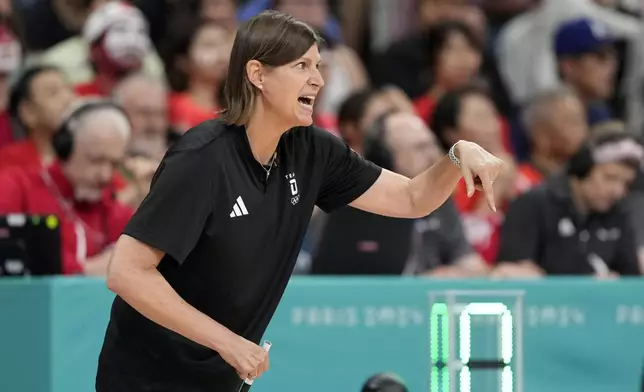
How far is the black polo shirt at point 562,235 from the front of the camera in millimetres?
7090

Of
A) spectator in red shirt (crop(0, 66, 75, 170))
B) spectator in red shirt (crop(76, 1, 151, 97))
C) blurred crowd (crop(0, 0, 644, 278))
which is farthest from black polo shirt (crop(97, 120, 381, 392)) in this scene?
spectator in red shirt (crop(76, 1, 151, 97))

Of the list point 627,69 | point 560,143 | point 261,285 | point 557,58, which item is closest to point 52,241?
point 261,285

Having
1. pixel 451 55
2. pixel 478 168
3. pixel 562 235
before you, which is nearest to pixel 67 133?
pixel 562 235

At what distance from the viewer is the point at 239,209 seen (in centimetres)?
380

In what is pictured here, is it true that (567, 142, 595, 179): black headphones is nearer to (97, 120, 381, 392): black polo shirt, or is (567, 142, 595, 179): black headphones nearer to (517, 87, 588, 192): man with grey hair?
(517, 87, 588, 192): man with grey hair

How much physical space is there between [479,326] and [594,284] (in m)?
0.82

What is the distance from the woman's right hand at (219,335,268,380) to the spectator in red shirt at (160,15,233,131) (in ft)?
15.2

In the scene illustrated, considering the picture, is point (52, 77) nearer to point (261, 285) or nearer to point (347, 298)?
point (347, 298)

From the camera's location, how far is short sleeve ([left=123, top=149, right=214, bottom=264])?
359 centimetres

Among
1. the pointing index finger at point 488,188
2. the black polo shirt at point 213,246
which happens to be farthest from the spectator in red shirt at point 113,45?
the pointing index finger at point 488,188

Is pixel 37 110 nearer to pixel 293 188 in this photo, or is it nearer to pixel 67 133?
pixel 67 133

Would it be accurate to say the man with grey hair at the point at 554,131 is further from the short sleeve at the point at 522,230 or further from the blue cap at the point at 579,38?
the short sleeve at the point at 522,230

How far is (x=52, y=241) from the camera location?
537 cm

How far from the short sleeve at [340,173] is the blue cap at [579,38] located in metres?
5.48
